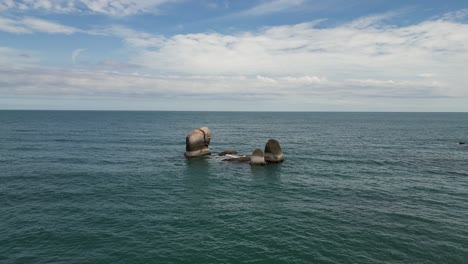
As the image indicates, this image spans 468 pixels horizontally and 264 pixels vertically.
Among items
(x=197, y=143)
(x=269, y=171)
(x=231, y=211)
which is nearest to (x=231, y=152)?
(x=197, y=143)

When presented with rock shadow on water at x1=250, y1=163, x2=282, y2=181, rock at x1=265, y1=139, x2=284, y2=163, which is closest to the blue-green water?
rock shadow on water at x1=250, y1=163, x2=282, y2=181

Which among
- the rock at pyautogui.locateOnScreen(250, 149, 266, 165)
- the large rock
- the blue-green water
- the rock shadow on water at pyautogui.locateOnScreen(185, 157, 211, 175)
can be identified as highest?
the large rock

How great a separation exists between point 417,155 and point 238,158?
34.8 metres

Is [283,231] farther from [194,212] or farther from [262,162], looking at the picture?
[262,162]

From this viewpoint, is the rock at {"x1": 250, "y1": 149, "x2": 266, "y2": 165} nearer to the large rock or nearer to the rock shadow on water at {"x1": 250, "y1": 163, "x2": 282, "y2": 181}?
the rock shadow on water at {"x1": 250, "y1": 163, "x2": 282, "y2": 181}

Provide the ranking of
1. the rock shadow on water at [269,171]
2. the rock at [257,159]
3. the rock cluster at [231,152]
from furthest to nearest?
the rock cluster at [231,152] < the rock at [257,159] < the rock shadow on water at [269,171]

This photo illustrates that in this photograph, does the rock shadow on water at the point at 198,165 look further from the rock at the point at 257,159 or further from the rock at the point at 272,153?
the rock at the point at 272,153

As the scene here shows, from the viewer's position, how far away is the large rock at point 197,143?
56.8 meters

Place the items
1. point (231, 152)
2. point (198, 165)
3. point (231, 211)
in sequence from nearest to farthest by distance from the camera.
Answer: point (231, 211) → point (198, 165) → point (231, 152)

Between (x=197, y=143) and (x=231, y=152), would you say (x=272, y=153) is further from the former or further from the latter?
(x=197, y=143)

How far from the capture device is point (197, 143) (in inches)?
2248

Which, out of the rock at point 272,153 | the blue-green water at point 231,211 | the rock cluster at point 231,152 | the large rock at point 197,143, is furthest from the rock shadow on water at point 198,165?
the rock at point 272,153

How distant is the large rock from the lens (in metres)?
56.8

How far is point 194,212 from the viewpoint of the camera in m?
28.8
